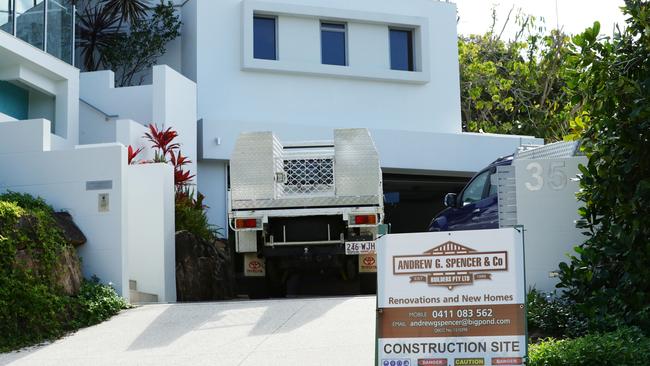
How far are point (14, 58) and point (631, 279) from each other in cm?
1355

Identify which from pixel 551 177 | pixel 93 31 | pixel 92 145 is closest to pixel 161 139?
pixel 92 145

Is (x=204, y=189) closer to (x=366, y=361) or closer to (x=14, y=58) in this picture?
(x=14, y=58)

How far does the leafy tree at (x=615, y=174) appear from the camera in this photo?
9.09 metres

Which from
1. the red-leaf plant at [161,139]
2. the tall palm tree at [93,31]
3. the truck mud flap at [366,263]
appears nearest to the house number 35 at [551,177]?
the truck mud flap at [366,263]

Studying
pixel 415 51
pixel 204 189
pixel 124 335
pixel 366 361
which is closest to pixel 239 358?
pixel 366 361

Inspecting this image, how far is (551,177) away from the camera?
10.9 metres

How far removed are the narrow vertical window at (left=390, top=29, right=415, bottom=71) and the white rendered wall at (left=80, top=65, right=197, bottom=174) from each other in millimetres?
6166

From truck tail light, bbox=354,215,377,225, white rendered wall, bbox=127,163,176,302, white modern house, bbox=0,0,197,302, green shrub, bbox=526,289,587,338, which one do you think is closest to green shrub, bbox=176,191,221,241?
white modern house, bbox=0,0,197,302

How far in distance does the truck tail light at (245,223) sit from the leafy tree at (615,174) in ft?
20.3

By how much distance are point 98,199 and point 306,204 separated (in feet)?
10.5

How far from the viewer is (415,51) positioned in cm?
2536

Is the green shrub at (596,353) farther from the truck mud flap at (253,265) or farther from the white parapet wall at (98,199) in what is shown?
the truck mud flap at (253,265)

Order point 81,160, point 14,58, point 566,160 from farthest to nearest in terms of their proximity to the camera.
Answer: point 14,58 < point 81,160 < point 566,160

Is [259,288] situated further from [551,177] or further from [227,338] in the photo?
[551,177]
